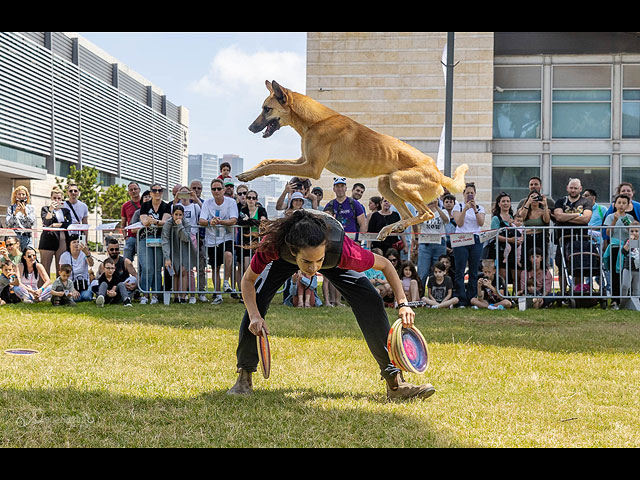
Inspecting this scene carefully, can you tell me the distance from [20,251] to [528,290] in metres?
9.20

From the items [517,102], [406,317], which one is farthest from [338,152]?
[517,102]

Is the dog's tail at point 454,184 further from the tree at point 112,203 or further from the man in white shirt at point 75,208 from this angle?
the tree at point 112,203

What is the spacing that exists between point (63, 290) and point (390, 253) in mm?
5365

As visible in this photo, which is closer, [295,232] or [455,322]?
[295,232]

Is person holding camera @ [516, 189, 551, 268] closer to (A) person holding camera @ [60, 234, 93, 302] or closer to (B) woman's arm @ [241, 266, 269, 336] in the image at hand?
(B) woman's arm @ [241, 266, 269, 336]

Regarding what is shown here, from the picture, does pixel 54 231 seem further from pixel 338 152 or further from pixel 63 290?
pixel 338 152

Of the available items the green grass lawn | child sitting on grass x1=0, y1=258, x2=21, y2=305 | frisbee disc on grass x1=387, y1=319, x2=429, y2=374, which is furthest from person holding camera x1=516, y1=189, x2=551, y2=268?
child sitting on grass x1=0, y1=258, x2=21, y2=305

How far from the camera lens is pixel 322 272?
5.02 meters

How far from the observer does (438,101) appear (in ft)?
81.0

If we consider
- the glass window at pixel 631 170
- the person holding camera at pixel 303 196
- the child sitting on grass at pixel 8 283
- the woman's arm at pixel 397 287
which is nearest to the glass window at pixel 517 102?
the glass window at pixel 631 170

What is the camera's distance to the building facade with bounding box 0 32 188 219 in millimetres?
48844

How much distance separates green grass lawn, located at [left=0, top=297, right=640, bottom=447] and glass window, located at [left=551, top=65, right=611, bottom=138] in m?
17.0

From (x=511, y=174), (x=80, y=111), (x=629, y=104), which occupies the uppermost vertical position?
(x=80, y=111)

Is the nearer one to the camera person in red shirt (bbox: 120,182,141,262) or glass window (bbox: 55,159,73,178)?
person in red shirt (bbox: 120,182,141,262)
